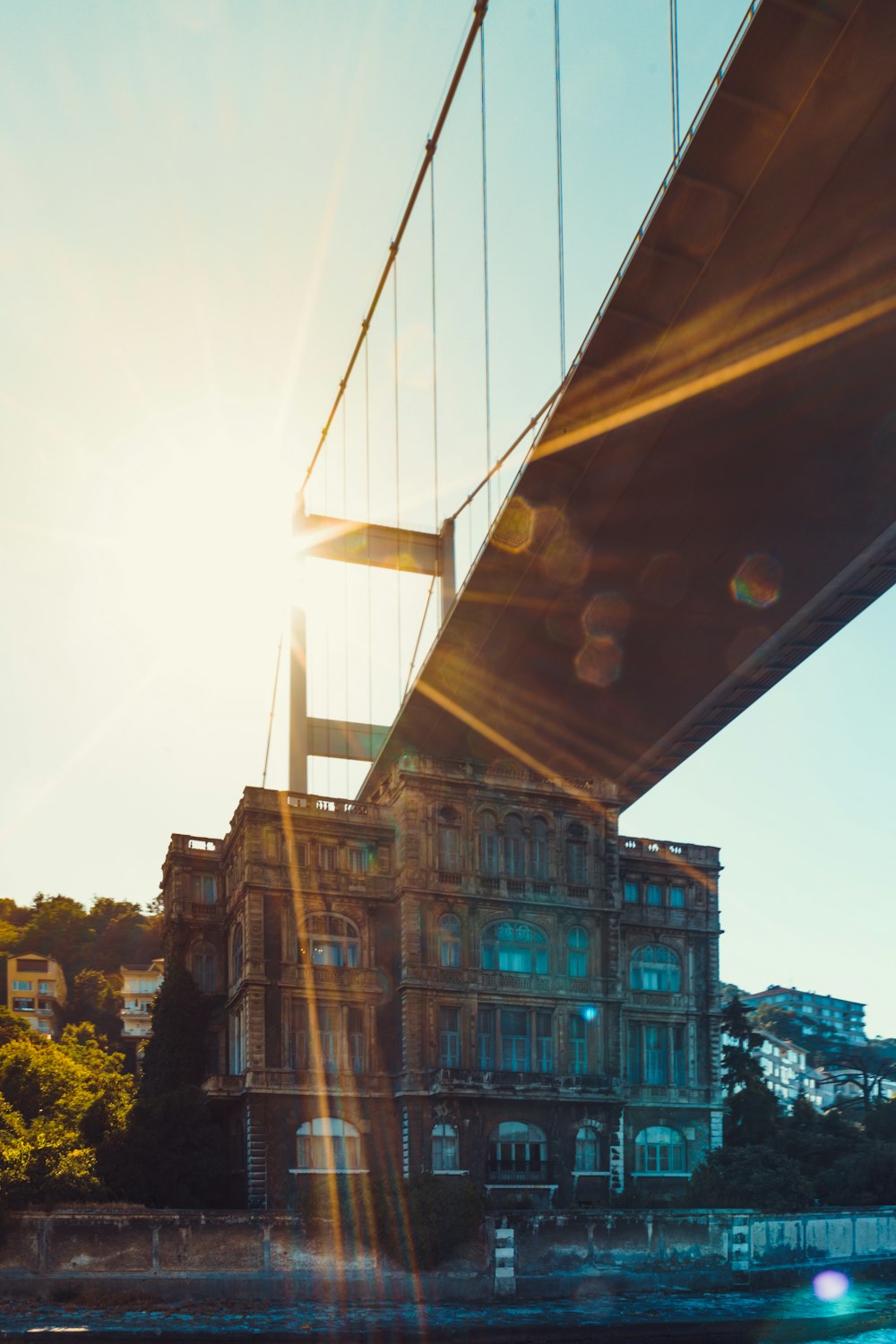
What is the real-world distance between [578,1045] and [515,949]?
15.5 ft

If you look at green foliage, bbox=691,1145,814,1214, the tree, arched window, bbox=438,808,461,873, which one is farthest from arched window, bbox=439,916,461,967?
the tree

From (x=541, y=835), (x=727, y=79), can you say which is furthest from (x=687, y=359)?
(x=541, y=835)

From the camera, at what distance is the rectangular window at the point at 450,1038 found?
54750 mm

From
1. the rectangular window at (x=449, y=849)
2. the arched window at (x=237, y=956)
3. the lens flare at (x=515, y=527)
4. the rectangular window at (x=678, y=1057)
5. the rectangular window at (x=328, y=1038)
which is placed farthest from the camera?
the rectangular window at (x=678, y=1057)

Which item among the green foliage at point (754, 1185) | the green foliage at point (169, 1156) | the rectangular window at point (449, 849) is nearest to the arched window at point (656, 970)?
the rectangular window at point (449, 849)

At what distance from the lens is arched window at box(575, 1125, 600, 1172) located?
5503 cm

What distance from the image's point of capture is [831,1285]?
1826 inches

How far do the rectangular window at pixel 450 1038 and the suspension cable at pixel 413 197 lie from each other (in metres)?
35.0

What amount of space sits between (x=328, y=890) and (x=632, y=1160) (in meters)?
17.2

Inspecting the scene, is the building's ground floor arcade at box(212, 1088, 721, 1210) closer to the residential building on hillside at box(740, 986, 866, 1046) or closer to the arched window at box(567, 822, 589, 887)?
the arched window at box(567, 822, 589, 887)

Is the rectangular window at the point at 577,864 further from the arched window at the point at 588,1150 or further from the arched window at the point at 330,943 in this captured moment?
the arched window at the point at 588,1150

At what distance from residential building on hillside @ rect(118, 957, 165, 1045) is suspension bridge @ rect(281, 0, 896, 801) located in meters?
46.1

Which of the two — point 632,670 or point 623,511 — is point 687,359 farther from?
point 632,670

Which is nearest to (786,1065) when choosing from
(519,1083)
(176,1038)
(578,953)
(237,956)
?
(578,953)
